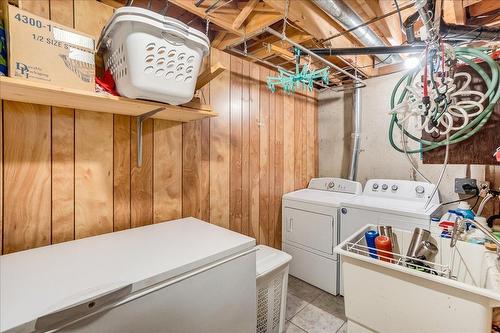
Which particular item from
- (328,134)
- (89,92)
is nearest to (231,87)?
(89,92)

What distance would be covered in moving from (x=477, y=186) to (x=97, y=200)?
2789 millimetres

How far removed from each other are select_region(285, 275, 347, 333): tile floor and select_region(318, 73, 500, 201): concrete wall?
4.28 feet

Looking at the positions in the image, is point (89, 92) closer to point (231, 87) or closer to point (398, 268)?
point (231, 87)

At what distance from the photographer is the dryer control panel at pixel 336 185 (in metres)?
2.44

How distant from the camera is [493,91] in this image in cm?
178

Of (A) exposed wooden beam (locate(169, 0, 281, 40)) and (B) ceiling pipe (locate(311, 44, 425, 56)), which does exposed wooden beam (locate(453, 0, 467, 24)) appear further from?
(A) exposed wooden beam (locate(169, 0, 281, 40))

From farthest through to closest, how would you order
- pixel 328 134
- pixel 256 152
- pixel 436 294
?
pixel 328 134 < pixel 256 152 < pixel 436 294

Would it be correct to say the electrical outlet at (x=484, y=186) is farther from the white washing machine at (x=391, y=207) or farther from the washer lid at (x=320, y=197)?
the washer lid at (x=320, y=197)

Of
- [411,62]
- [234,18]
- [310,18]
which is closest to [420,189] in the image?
[411,62]

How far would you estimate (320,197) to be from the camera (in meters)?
2.36

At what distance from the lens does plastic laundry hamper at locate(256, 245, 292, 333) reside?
4.93ft

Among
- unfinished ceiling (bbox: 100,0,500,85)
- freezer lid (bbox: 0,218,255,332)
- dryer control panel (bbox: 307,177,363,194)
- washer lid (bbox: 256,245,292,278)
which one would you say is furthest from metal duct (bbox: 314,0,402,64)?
washer lid (bbox: 256,245,292,278)

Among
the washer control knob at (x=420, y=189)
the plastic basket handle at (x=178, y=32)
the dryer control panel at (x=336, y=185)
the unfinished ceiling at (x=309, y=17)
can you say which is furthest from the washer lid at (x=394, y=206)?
the plastic basket handle at (x=178, y=32)

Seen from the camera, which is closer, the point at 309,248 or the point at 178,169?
the point at 178,169
